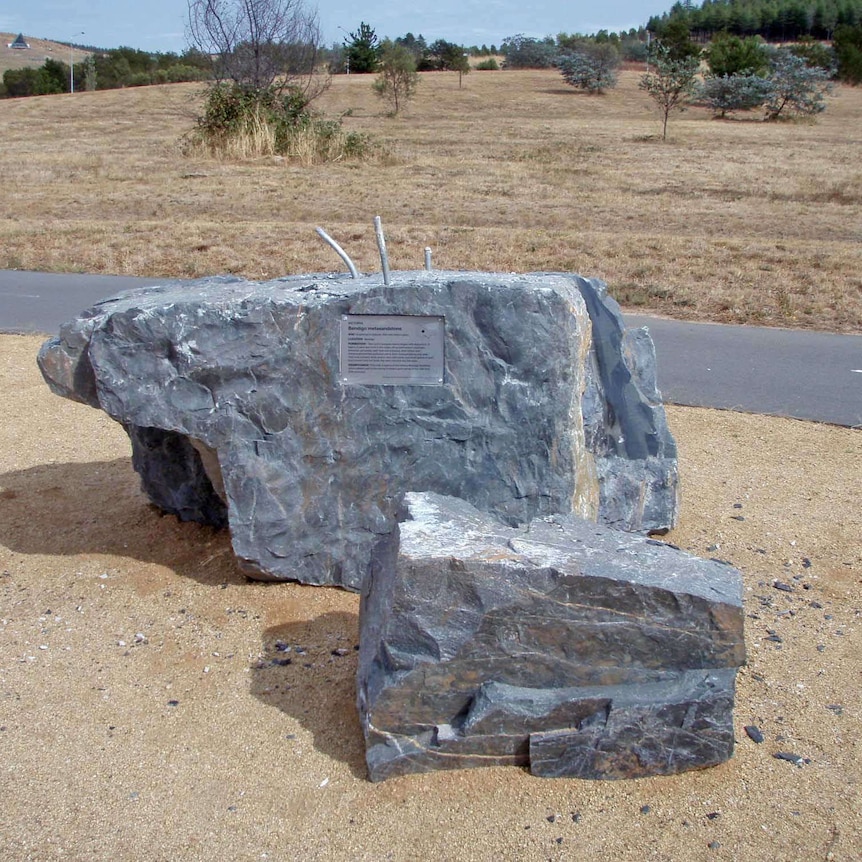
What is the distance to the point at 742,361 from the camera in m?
7.88

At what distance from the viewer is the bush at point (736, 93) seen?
102ft

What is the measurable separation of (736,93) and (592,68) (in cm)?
1016

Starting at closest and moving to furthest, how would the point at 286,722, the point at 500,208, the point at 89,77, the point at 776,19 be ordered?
the point at 286,722
the point at 500,208
the point at 89,77
the point at 776,19

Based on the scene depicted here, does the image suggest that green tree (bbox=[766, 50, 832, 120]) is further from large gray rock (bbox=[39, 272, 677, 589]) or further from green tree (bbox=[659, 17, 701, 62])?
large gray rock (bbox=[39, 272, 677, 589])

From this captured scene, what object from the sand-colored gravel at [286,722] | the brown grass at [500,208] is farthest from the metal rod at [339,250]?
the brown grass at [500,208]

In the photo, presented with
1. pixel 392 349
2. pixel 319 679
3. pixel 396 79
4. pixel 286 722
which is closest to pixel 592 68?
pixel 396 79

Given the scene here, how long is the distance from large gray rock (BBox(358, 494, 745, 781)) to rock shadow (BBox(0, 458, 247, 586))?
163cm

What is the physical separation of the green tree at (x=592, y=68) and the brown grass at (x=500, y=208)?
13109 millimetres

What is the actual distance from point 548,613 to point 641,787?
2.01 feet

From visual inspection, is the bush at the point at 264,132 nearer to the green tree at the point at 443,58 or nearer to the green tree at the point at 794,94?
the green tree at the point at 794,94

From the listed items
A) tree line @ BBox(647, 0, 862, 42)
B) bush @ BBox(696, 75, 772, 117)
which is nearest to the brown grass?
bush @ BBox(696, 75, 772, 117)

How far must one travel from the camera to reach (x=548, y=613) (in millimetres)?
2949

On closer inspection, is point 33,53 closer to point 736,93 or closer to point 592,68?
point 592,68

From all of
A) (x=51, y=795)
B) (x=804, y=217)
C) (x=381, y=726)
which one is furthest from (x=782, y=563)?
(x=804, y=217)
